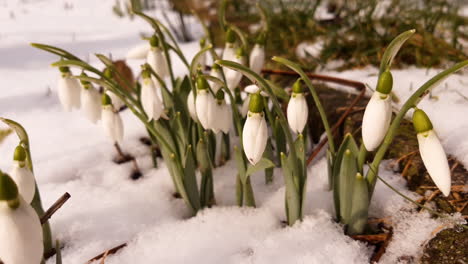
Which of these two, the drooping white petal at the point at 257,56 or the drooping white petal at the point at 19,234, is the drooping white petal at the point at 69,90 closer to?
→ the drooping white petal at the point at 257,56

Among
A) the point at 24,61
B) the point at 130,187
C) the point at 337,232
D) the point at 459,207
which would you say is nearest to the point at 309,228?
the point at 337,232

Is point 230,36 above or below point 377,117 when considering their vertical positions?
above

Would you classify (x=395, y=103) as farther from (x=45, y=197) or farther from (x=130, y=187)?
(x=45, y=197)

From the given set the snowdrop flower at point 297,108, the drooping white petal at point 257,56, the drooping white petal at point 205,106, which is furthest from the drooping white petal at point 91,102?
the snowdrop flower at point 297,108

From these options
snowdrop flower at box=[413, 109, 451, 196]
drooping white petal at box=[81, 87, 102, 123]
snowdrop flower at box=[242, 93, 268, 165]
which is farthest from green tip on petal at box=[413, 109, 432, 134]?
drooping white petal at box=[81, 87, 102, 123]

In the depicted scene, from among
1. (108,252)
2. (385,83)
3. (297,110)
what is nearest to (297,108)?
(297,110)

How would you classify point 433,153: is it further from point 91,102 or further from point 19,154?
point 91,102

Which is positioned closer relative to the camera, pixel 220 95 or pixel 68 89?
pixel 220 95
